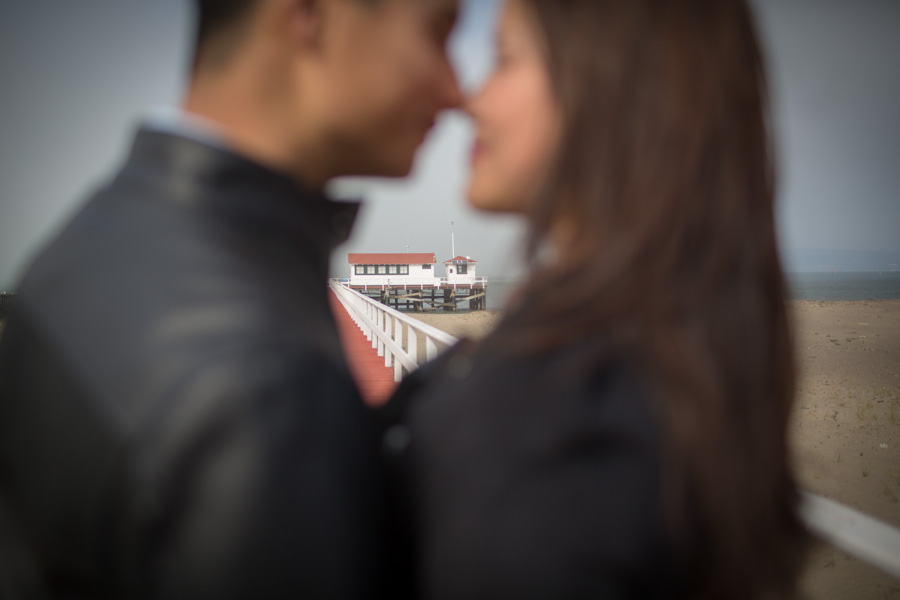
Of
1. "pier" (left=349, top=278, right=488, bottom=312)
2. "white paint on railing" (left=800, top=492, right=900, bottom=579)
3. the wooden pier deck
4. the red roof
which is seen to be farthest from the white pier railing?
the red roof

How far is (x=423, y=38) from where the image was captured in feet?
3.55

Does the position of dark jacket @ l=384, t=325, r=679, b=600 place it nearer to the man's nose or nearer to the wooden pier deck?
the man's nose

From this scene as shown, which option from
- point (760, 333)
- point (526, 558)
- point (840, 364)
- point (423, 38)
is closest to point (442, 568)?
point (526, 558)

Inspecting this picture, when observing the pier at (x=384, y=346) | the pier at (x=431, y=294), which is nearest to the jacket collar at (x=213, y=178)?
the pier at (x=384, y=346)

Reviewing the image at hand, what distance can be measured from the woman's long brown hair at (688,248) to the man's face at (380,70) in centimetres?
29

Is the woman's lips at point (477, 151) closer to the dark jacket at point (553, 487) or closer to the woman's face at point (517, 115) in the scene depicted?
A: the woman's face at point (517, 115)

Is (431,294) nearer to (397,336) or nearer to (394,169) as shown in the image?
(397,336)

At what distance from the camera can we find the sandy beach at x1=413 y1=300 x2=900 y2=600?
4.63 meters

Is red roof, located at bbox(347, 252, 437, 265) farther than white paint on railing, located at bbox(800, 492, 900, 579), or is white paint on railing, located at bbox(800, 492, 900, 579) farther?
red roof, located at bbox(347, 252, 437, 265)

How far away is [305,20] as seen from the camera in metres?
1.01

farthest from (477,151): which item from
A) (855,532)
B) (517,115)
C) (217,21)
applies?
(855,532)

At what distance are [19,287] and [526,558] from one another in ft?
2.86

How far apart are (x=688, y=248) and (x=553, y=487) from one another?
1.22 ft

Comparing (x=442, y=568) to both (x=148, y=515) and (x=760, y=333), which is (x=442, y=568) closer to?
(x=148, y=515)
